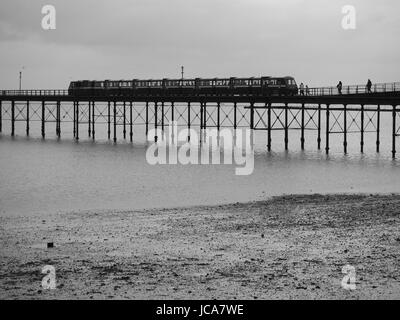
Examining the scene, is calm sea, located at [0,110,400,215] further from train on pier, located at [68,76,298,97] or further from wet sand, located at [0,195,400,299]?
train on pier, located at [68,76,298,97]

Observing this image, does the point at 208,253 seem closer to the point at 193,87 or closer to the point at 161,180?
the point at 161,180

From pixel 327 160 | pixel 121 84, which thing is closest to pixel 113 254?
pixel 327 160

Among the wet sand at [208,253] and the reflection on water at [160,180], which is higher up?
the reflection on water at [160,180]

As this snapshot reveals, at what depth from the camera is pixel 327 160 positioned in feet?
170

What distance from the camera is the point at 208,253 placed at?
60.2 feet

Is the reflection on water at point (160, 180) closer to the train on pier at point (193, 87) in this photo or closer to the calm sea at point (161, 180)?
the calm sea at point (161, 180)

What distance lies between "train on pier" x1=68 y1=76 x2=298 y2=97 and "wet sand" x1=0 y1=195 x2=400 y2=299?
38.0 meters

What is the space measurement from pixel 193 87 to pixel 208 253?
5578 centimetres

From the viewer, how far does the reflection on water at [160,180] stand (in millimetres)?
32406

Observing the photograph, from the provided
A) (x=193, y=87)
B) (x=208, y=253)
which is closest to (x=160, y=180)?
(x=208, y=253)

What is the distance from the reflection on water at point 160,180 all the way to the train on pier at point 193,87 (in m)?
7.21

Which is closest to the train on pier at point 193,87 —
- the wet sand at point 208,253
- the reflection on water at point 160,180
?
the reflection on water at point 160,180

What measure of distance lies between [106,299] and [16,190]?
23.9 meters
